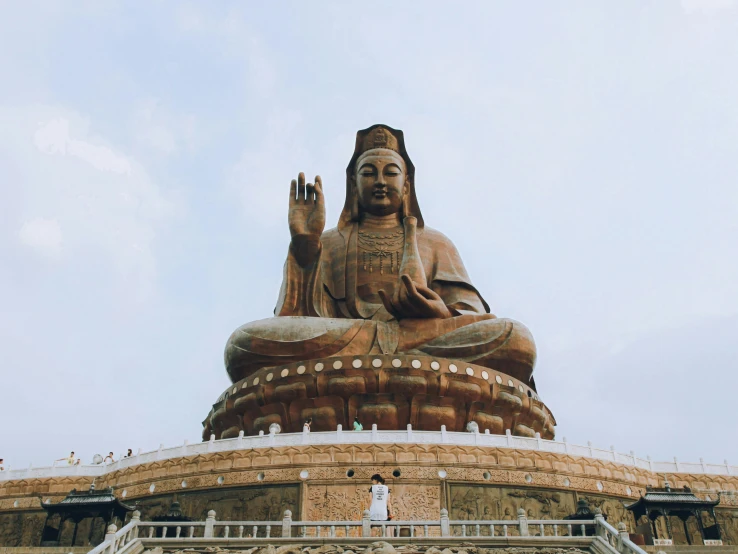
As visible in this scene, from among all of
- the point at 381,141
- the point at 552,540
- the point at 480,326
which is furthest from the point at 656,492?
the point at 381,141

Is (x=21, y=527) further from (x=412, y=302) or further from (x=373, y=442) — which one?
(x=412, y=302)

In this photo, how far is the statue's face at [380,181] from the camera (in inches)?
721

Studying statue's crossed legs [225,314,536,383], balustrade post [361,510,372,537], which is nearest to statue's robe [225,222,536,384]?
statue's crossed legs [225,314,536,383]

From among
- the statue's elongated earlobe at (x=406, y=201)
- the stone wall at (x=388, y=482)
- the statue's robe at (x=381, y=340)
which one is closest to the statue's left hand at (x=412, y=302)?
the statue's robe at (x=381, y=340)

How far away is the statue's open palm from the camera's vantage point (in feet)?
54.7

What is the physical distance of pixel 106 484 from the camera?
42.8 feet

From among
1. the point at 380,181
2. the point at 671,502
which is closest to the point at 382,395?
the point at 671,502

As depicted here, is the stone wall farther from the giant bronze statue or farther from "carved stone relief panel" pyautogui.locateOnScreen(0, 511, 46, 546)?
the giant bronze statue

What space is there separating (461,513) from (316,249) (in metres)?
7.31

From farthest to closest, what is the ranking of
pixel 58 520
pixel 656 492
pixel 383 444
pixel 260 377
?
pixel 260 377 < pixel 58 520 < pixel 383 444 < pixel 656 492

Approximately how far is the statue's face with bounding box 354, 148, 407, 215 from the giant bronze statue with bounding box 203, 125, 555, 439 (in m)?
0.03

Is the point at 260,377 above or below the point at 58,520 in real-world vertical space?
above

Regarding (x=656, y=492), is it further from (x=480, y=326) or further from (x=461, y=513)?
(x=480, y=326)

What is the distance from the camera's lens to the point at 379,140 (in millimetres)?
18906
